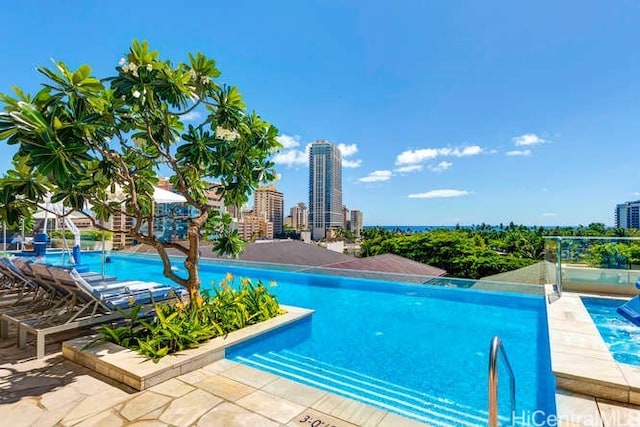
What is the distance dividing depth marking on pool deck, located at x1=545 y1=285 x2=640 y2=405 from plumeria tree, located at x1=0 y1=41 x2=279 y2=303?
4.53 metres

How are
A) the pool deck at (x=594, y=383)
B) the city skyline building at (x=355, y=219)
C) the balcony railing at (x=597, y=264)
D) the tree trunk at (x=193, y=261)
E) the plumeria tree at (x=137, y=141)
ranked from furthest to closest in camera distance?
the city skyline building at (x=355, y=219), the balcony railing at (x=597, y=264), the tree trunk at (x=193, y=261), the plumeria tree at (x=137, y=141), the pool deck at (x=594, y=383)

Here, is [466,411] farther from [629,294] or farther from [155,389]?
[629,294]

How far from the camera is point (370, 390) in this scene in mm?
3752

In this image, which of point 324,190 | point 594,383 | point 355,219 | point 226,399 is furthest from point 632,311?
point 355,219

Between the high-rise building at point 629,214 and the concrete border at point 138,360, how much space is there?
88.3m

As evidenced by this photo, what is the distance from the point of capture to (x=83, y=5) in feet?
25.4

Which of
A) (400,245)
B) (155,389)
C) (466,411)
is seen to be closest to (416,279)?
(466,411)

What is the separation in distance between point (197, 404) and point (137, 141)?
381 centimetres

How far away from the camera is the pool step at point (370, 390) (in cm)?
323

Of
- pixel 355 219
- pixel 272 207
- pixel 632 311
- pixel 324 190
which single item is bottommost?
pixel 632 311

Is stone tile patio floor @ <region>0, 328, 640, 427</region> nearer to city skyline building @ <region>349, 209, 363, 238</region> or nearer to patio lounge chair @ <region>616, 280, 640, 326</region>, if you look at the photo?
patio lounge chair @ <region>616, 280, 640, 326</region>

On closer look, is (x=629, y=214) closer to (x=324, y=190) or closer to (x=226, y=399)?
(x=324, y=190)

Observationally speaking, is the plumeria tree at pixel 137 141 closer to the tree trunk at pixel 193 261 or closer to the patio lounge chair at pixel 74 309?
the tree trunk at pixel 193 261

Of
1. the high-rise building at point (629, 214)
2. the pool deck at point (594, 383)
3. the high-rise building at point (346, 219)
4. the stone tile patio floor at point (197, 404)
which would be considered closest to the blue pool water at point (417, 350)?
the pool deck at point (594, 383)
